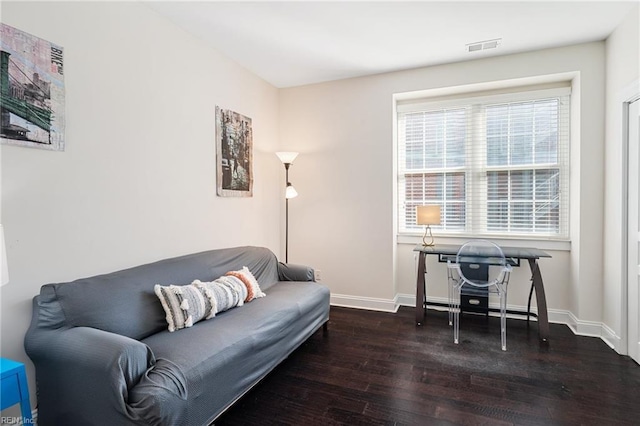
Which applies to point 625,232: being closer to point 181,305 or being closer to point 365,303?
point 365,303

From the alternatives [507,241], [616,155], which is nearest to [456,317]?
[507,241]

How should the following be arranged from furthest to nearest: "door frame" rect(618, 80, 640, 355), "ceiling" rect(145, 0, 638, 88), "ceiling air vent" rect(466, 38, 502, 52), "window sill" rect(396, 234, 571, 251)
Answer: "window sill" rect(396, 234, 571, 251) < "ceiling air vent" rect(466, 38, 502, 52) < "door frame" rect(618, 80, 640, 355) < "ceiling" rect(145, 0, 638, 88)

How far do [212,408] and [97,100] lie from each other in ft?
6.49

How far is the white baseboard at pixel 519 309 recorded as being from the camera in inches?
116

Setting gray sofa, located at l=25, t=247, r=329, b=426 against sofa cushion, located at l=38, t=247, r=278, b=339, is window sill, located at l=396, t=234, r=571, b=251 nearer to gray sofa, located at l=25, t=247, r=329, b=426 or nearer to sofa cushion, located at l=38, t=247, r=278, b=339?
gray sofa, located at l=25, t=247, r=329, b=426

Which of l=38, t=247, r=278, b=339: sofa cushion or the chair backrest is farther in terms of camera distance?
the chair backrest

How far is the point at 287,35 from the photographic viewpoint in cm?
293

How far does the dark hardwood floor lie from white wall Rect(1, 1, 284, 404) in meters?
1.29

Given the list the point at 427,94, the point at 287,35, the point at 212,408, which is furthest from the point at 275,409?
the point at 427,94

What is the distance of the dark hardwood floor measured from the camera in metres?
1.97

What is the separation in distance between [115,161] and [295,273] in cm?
183

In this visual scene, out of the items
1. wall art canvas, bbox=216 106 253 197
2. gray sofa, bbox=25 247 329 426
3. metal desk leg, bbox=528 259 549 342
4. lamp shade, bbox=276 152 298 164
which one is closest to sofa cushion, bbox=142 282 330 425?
gray sofa, bbox=25 247 329 426

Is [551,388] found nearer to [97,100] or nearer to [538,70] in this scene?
[538,70]

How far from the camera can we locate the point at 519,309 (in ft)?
11.8
